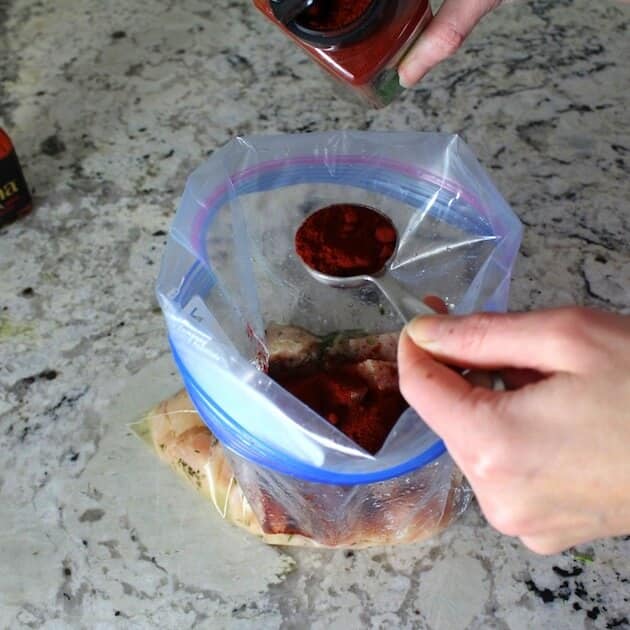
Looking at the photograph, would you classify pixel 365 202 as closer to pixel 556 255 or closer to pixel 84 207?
pixel 556 255

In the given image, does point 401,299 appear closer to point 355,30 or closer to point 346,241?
point 346,241

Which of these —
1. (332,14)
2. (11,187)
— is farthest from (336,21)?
(11,187)


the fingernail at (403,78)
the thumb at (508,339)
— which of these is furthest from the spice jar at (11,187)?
the thumb at (508,339)

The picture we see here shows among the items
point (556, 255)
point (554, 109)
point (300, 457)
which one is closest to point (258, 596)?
point (300, 457)

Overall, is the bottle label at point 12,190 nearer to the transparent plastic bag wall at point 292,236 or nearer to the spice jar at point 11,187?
the spice jar at point 11,187

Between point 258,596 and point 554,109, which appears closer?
point 258,596
